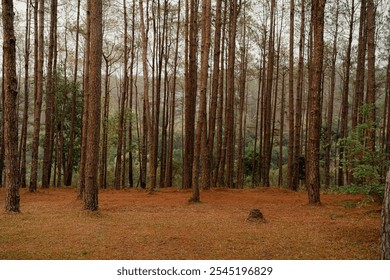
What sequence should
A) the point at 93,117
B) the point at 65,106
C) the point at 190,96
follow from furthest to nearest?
the point at 65,106, the point at 190,96, the point at 93,117

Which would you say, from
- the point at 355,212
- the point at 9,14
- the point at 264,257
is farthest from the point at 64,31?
the point at 264,257

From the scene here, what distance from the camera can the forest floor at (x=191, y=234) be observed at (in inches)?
182

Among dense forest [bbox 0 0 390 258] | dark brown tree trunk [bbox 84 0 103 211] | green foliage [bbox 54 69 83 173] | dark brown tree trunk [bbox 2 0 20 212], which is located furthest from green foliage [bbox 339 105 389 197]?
green foliage [bbox 54 69 83 173]

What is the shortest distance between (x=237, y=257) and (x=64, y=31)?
72.0 ft

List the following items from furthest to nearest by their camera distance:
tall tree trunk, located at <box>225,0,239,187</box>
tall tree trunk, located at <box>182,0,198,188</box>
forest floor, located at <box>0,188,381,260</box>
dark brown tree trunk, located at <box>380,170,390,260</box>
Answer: tall tree trunk, located at <box>225,0,239,187</box>
tall tree trunk, located at <box>182,0,198,188</box>
forest floor, located at <box>0,188,381,260</box>
dark brown tree trunk, located at <box>380,170,390,260</box>

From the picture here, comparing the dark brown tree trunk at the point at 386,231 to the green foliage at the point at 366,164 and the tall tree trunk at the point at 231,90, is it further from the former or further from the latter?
the tall tree trunk at the point at 231,90

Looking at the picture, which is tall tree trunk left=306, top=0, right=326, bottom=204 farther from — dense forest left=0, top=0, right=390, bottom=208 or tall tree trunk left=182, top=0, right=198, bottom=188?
tall tree trunk left=182, top=0, right=198, bottom=188

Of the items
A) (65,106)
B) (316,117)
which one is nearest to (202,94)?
(316,117)

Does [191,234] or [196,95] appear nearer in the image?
[191,234]

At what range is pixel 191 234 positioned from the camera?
5.71m

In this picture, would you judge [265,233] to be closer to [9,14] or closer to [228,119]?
[9,14]

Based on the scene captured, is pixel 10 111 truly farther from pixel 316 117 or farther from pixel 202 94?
pixel 316 117

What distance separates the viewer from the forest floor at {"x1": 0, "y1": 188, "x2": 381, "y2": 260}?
15.1 ft

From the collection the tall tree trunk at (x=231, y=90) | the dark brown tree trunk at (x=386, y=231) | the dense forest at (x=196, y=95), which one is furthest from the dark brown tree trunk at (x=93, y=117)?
the tall tree trunk at (x=231, y=90)
